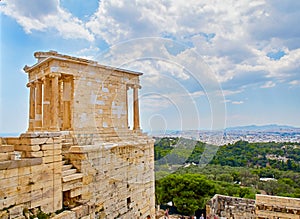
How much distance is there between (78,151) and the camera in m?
7.48

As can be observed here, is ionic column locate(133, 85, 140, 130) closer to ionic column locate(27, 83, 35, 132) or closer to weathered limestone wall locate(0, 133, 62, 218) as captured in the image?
ionic column locate(27, 83, 35, 132)

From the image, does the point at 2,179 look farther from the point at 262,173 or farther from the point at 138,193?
the point at 262,173

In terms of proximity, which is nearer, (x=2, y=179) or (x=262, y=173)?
(x=2, y=179)

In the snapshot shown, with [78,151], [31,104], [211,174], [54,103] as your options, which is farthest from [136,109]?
[211,174]

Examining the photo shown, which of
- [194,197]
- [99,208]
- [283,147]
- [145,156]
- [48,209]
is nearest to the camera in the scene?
[48,209]

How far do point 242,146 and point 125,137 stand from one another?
1671 inches

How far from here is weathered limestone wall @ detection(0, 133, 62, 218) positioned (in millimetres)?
5395

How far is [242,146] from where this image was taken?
1929 inches

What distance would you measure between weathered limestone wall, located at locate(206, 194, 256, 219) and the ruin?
571 centimetres

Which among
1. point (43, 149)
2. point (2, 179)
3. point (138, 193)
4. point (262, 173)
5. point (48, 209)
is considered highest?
point (43, 149)

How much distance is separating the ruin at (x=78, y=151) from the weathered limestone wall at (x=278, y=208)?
4.72 metres

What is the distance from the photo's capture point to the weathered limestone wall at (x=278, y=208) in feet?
32.4

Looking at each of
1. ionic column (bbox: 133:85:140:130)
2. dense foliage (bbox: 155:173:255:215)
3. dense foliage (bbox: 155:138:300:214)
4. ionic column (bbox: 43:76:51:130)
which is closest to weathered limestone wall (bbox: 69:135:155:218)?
ionic column (bbox: 133:85:140:130)

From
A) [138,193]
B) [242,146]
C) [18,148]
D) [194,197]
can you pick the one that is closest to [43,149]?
[18,148]
